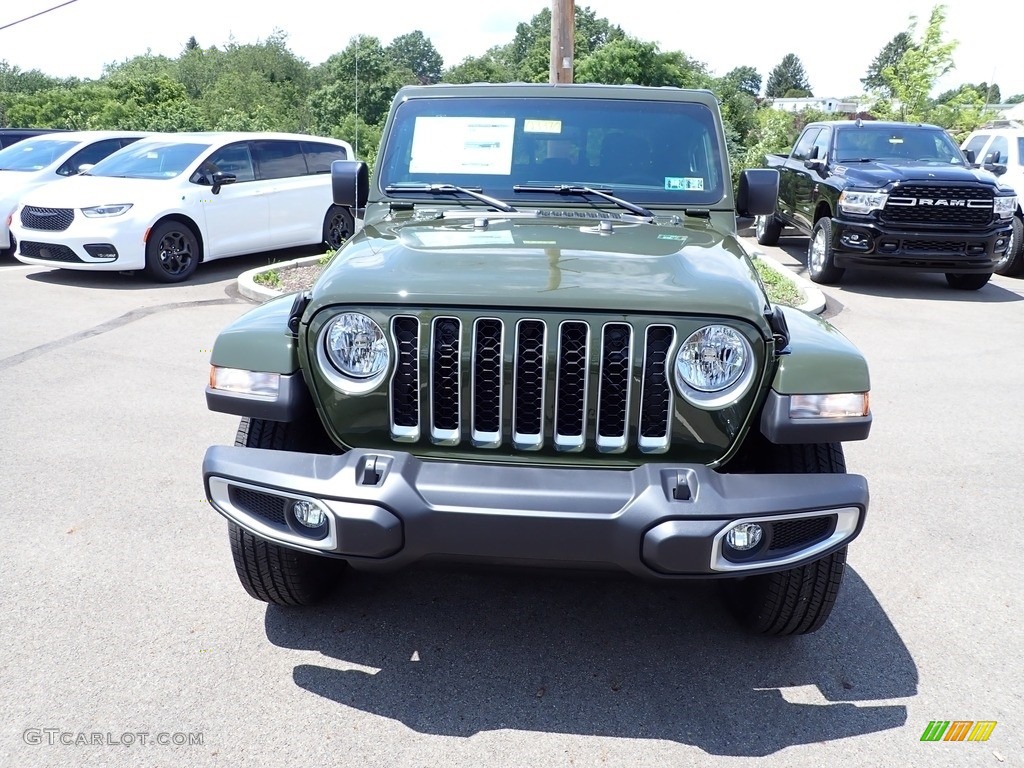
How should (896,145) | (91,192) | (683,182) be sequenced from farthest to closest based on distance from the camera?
(896,145), (91,192), (683,182)

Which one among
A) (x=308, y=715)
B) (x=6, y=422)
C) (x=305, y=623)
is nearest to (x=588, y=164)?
(x=305, y=623)

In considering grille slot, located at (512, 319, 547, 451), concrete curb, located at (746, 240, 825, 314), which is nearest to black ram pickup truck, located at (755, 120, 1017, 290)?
concrete curb, located at (746, 240, 825, 314)

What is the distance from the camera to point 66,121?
35.1m

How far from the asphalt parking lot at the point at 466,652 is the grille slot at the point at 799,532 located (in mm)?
613

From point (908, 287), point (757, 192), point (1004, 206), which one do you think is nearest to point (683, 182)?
point (757, 192)

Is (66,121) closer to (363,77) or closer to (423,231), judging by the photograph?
(363,77)

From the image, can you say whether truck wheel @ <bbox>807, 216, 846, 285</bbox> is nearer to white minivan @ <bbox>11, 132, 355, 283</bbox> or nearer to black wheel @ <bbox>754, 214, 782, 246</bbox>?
black wheel @ <bbox>754, 214, 782, 246</bbox>

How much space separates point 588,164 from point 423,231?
102 cm

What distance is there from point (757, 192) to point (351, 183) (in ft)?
6.20

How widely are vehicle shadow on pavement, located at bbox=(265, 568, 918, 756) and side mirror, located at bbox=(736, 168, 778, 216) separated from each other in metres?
1.76

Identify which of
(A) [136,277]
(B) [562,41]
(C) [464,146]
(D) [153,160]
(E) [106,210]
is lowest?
(A) [136,277]

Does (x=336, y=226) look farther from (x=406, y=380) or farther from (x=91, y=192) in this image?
(x=406, y=380)

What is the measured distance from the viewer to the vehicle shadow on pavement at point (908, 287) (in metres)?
10.2

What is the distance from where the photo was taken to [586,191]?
382 cm
